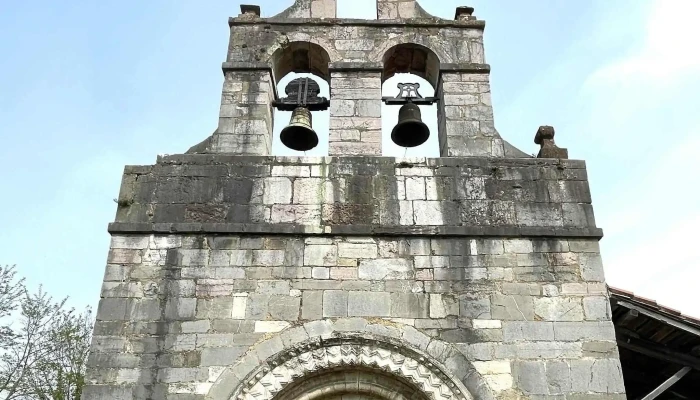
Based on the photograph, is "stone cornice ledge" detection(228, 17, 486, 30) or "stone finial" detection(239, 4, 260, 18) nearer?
"stone cornice ledge" detection(228, 17, 486, 30)

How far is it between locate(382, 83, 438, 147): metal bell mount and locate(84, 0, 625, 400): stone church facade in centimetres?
21

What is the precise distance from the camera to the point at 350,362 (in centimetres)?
506

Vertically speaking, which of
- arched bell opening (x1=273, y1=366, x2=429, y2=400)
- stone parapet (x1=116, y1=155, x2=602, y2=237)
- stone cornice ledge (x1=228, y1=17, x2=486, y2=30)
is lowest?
arched bell opening (x1=273, y1=366, x2=429, y2=400)

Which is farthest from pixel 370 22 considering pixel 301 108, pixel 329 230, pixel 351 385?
pixel 351 385

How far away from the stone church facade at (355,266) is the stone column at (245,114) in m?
0.01

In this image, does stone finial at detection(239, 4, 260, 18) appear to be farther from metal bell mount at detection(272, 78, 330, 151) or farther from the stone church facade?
metal bell mount at detection(272, 78, 330, 151)

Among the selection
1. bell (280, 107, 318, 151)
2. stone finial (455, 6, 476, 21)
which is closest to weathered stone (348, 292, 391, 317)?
bell (280, 107, 318, 151)

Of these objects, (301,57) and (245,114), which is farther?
(301,57)

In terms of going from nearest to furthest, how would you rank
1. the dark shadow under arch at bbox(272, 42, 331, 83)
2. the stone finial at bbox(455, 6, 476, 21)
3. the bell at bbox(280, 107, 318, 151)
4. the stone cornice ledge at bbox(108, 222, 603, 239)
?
the stone cornice ledge at bbox(108, 222, 603, 239) → the bell at bbox(280, 107, 318, 151) → the dark shadow under arch at bbox(272, 42, 331, 83) → the stone finial at bbox(455, 6, 476, 21)

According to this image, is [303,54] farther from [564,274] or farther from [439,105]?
[564,274]

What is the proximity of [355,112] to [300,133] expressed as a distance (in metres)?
0.57

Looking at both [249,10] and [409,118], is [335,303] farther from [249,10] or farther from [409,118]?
[249,10]

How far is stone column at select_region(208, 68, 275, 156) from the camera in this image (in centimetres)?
610

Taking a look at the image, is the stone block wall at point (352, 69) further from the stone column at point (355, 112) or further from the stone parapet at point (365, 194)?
the stone parapet at point (365, 194)
